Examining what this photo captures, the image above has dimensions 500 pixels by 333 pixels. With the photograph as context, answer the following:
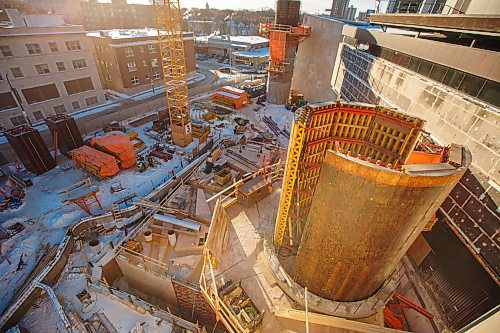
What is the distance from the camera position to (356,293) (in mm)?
10672

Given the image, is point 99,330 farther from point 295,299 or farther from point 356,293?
point 356,293

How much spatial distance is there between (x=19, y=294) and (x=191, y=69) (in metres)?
52.5

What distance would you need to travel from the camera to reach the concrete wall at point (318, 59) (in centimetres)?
3725

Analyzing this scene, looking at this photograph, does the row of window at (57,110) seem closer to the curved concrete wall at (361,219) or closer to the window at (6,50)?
the window at (6,50)

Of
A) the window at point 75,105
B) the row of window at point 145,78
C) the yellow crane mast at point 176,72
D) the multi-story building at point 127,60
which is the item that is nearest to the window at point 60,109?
the window at point 75,105

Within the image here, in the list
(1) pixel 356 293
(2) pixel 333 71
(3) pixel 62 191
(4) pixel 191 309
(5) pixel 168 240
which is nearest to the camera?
(1) pixel 356 293

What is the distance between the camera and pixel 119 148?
26922mm

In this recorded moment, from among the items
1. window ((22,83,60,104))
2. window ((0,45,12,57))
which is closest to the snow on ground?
window ((22,83,60,104))

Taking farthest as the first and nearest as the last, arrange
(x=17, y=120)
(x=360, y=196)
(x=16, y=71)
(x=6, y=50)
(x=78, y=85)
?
1. (x=78, y=85)
2. (x=17, y=120)
3. (x=16, y=71)
4. (x=6, y=50)
5. (x=360, y=196)

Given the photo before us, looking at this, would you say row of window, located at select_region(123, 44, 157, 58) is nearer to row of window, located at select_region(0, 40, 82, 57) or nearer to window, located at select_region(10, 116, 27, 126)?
row of window, located at select_region(0, 40, 82, 57)

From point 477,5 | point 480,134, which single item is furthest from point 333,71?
point 480,134

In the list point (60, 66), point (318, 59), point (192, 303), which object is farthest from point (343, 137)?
point (60, 66)

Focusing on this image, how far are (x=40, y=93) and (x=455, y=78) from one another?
157 ft

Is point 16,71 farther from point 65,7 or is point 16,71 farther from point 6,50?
point 65,7
